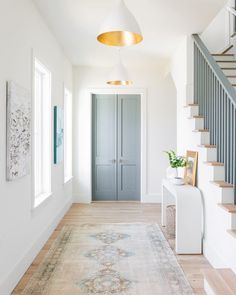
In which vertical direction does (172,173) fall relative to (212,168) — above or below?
below

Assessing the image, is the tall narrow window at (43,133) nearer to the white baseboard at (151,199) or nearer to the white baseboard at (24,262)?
the white baseboard at (24,262)

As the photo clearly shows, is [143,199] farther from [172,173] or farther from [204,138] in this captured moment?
[204,138]

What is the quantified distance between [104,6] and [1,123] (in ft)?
6.42

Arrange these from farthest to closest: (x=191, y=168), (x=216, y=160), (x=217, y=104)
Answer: (x=191, y=168) < (x=216, y=160) < (x=217, y=104)

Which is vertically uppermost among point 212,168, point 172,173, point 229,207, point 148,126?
point 148,126

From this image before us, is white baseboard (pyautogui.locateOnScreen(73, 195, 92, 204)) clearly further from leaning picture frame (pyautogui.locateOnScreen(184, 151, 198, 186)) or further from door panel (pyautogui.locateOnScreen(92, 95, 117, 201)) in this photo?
leaning picture frame (pyautogui.locateOnScreen(184, 151, 198, 186))

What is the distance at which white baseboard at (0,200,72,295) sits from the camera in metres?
2.74

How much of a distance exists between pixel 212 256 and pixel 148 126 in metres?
3.80

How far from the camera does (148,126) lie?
6879 millimetres

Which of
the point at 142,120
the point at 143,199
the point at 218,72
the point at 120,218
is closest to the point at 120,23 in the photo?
the point at 218,72

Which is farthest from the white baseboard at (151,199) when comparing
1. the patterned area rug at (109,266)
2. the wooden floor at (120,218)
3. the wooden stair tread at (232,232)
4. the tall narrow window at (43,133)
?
the wooden stair tread at (232,232)

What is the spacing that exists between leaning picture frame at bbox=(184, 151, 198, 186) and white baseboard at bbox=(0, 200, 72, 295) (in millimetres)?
2033

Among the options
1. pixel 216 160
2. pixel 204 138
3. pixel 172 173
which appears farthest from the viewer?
pixel 172 173

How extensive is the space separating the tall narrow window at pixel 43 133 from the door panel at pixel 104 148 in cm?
259
